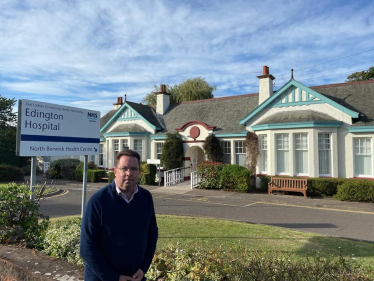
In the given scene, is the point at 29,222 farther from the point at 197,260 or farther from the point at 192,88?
the point at 192,88

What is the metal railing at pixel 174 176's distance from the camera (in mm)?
19328

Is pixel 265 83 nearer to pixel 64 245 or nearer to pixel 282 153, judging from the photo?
pixel 282 153

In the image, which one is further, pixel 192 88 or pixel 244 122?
pixel 192 88

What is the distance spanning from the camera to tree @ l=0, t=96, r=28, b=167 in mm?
30984

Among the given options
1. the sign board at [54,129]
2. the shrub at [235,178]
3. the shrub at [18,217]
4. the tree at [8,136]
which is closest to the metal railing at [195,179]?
the shrub at [235,178]

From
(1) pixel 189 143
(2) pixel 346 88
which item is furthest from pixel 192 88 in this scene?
(2) pixel 346 88

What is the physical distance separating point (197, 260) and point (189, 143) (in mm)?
17288

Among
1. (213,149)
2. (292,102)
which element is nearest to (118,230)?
(292,102)

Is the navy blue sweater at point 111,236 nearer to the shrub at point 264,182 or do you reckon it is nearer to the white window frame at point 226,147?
the shrub at point 264,182

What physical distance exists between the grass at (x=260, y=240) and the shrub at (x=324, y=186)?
752 cm

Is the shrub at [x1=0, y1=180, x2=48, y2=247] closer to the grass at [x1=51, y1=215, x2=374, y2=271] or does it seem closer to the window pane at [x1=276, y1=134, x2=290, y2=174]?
the grass at [x1=51, y1=215, x2=374, y2=271]

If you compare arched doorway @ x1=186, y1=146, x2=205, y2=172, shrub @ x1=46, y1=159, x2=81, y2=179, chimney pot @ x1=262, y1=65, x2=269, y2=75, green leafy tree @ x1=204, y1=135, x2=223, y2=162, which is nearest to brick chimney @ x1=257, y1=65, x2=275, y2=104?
chimney pot @ x1=262, y1=65, x2=269, y2=75

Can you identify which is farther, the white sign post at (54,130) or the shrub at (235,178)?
the shrub at (235,178)

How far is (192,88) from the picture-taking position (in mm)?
42688
